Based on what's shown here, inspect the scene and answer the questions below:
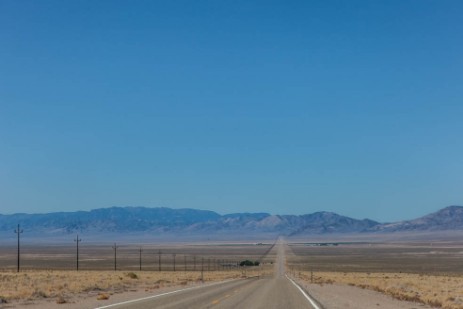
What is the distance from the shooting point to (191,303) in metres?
24.8

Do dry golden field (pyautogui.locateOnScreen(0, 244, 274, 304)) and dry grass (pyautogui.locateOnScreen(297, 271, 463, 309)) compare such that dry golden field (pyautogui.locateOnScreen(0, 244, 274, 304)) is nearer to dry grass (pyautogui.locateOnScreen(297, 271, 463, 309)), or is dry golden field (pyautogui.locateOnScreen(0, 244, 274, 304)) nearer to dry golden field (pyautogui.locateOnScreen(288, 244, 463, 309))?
dry golden field (pyautogui.locateOnScreen(288, 244, 463, 309))

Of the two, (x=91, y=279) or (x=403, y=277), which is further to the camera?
(x=403, y=277)

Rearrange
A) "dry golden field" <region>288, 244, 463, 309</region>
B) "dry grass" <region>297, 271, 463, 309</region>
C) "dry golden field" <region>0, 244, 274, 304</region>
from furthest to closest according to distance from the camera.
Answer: "dry golden field" <region>288, 244, 463, 309</region>, "dry golden field" <region>0, 244, 274, 304</region>, "dry grass" <region>297, 271, 463, 309</region>

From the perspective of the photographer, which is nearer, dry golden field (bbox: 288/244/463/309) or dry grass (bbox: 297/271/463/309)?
→ dry grass (bbox: 297/271/463/309)

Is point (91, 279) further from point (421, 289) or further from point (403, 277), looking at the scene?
point (403, 277)

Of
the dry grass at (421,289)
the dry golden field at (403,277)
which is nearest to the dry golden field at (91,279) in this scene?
the dry golden field at (403,277)

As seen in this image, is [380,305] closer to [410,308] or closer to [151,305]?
[410,308]

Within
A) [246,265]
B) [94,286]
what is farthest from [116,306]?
[246,265]

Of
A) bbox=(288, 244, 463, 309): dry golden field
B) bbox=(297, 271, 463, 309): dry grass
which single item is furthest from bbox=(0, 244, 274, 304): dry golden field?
bbox=(297, 271, 463, 309): dry grass

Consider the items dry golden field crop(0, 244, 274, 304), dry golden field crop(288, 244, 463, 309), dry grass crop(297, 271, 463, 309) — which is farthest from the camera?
dry golden field crop(288, 244, 463, 309)

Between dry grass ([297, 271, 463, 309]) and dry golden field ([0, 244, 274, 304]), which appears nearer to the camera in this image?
dry grass ([297, 271, 463, 309])

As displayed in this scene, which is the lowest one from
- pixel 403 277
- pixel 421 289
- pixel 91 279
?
pixel 403 277

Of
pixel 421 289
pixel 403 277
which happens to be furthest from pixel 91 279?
pixel 403 277

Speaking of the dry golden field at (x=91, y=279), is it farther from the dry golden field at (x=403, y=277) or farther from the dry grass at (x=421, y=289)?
the dry grass at (x=421, y=289)
